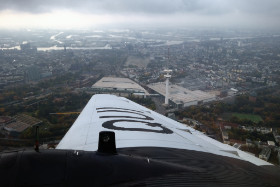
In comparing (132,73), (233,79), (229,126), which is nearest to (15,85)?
(132,73)

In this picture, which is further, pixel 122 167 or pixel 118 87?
pixel 118 87

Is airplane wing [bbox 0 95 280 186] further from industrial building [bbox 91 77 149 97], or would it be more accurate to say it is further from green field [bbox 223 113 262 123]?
industrial building [bbox 91 77 149 97]

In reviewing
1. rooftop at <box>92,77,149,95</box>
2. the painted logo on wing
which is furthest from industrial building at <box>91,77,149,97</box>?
the painted logo on wing

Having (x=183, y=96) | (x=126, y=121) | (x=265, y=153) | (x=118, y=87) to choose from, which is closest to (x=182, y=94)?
(x=183, y=96)

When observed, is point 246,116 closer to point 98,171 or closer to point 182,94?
point 182,94

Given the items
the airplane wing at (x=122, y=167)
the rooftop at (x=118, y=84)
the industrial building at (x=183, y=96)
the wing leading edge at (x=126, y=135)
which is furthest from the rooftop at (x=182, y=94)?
the airplane wing at (x=122, y=167)

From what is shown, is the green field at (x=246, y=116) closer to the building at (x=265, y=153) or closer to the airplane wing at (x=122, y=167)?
the building at (x=265, y=153)

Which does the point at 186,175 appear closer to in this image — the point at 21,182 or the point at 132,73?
the point at 21,182

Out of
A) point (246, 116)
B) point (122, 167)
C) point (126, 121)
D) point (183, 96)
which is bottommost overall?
point (246, 116)
